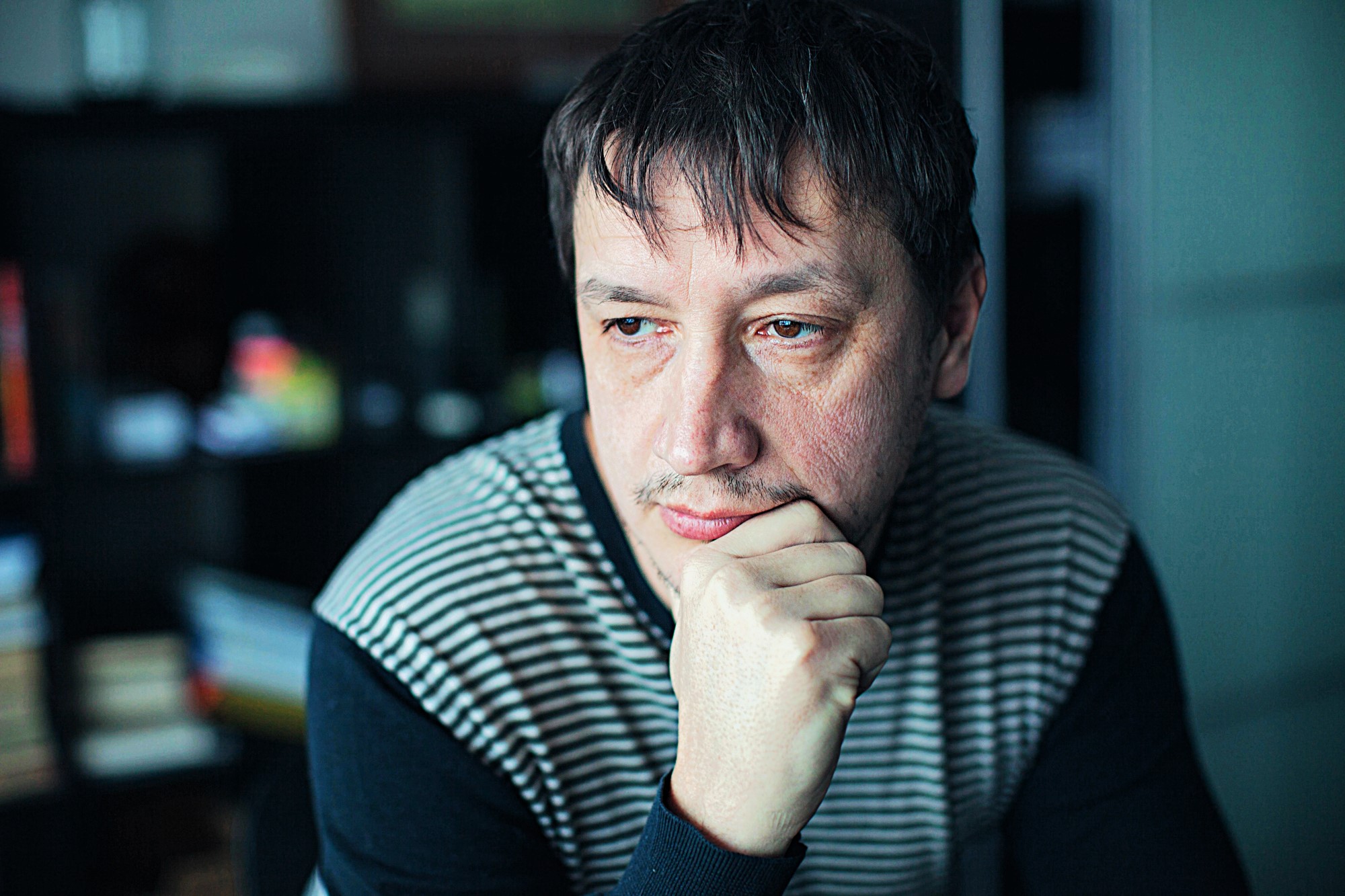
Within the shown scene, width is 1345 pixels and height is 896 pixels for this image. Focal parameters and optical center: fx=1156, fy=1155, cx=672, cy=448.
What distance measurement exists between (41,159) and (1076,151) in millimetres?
1996

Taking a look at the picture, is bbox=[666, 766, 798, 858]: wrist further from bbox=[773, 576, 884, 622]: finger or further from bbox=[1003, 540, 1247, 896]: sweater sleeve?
bbox=[1003, 540, 1247, 896]: sweater sleeve

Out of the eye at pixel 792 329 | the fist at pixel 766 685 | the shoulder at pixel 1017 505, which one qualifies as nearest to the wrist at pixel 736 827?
the fist at pixel 766 685

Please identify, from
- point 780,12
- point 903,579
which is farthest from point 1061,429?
point 780,12

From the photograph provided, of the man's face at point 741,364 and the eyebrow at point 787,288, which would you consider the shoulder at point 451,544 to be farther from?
the eyebrow at point 787,288

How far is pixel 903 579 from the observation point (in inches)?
43.9

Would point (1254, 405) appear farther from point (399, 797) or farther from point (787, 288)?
point (399, 797)

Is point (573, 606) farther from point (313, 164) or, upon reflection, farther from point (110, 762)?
point (313, 164)

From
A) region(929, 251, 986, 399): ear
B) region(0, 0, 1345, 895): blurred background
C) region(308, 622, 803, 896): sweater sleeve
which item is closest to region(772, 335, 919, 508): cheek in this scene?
region(929, 251, 986, 399): ear

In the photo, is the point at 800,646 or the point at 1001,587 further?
the point at 1001,587

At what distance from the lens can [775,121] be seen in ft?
2.79

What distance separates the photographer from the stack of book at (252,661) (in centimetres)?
211

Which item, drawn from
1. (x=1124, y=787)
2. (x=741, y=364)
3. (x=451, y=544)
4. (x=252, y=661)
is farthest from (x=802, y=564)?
(x=252, y=661)

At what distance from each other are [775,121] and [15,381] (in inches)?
64.9

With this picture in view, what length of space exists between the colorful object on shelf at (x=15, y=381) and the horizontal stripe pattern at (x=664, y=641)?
1.20 metres
